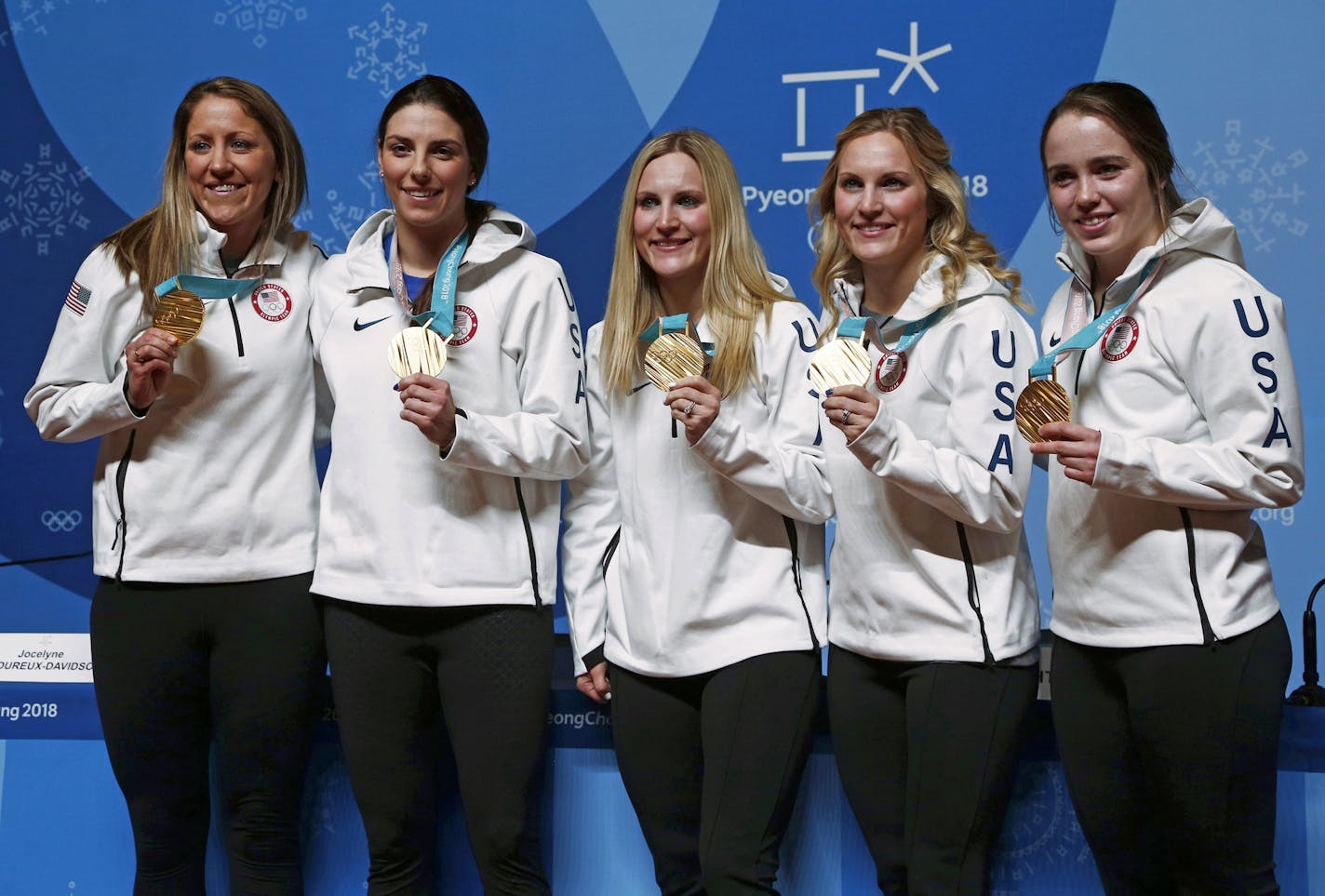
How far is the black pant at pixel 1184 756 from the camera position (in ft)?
6.22

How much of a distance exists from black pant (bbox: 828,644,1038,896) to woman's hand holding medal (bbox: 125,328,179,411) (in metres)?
1.39

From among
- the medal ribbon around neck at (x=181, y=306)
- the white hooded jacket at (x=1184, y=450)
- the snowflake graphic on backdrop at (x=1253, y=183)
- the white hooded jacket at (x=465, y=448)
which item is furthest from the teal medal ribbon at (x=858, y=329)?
the snowflake graphic on backdrop at (x=1253, y=183)

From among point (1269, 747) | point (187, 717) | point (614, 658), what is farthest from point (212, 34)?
point (1269, 747)

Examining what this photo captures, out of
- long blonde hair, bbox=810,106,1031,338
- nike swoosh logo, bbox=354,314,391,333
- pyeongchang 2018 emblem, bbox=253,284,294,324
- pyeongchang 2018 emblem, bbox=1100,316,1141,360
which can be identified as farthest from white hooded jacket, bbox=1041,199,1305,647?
pyeongchang 2018 emblem, bbox=253,284,294,324

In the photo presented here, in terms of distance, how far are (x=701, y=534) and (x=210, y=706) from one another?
1.02 metres

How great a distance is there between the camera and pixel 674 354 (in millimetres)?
2207

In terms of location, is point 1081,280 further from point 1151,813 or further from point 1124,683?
point 1151,813

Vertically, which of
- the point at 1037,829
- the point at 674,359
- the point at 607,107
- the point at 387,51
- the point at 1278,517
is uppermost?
the point at 387,51

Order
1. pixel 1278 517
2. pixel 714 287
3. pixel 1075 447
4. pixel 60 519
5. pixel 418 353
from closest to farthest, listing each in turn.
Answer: pixel 1075 447
pixel 418 353
pixel 714 287
pixel 1278 517
pixel 60 519

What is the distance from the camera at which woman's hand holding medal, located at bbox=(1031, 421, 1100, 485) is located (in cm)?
192

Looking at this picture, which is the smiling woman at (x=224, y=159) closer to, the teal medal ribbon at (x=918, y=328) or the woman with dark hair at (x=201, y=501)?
the woman with dark hair at (x=201, y=501)

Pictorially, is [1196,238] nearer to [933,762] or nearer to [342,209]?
[933,762]

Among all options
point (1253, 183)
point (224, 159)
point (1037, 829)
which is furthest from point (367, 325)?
point (1253, 183)

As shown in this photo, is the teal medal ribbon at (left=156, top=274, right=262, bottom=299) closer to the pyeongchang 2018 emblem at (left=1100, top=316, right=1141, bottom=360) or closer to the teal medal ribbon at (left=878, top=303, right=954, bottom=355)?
the teal medal ribbon at (left=878, top=303, right=954, bottom=355)
